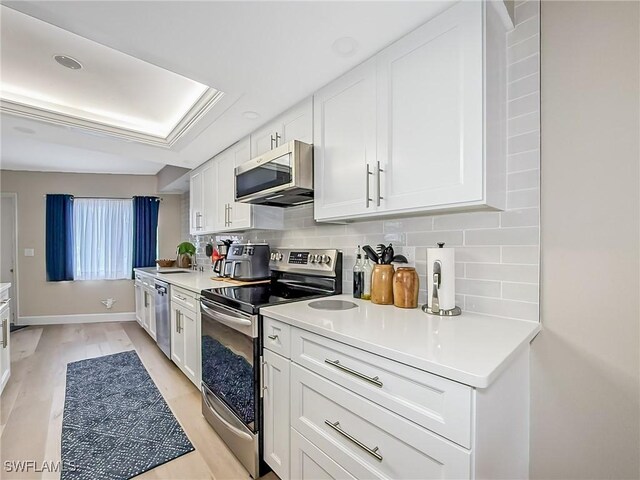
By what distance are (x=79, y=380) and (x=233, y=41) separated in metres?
3.12

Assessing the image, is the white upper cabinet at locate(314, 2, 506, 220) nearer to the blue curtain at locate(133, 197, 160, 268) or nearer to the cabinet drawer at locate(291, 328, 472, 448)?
the cabinet drawer at locate(291, 328, 472, 448)

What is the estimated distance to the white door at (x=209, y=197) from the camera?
3133mm

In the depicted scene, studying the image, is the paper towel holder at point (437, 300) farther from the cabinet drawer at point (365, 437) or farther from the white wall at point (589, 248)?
the cabinet drawer at point (365, 437)

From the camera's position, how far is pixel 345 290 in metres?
2.04

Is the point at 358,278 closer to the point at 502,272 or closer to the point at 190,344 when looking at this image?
the point at 502,272

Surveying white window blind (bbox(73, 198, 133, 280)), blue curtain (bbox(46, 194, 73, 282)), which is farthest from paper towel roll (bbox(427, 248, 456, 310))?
blue curtain (bbox(46, 194, 73, 282))

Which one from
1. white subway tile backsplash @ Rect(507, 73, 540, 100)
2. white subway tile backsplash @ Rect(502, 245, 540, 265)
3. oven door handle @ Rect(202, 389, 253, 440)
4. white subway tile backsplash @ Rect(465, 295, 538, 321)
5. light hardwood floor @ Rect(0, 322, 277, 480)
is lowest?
light hardwood floor @ Rect(0, 322, 277, 480)

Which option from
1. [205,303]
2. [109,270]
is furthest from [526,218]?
[109,270]

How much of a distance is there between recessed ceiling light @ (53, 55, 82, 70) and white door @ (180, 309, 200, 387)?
1.89m

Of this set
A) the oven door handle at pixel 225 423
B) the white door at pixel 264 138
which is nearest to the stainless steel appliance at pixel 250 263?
the white door at pixel 264 138

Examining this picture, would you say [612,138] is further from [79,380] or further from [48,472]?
[79,380]

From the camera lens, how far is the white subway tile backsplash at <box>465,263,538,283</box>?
124cm

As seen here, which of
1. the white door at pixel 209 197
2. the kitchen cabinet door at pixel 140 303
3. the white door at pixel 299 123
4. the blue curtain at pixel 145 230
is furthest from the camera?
the blue curtain at pixel 145 230

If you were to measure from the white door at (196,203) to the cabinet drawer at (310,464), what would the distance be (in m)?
2.71
